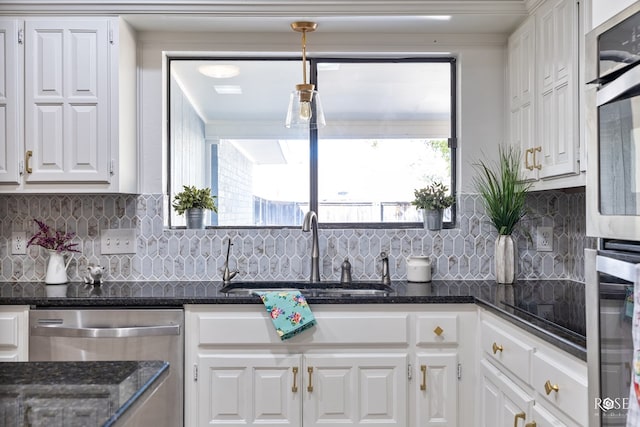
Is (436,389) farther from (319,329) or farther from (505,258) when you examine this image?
(505,258)

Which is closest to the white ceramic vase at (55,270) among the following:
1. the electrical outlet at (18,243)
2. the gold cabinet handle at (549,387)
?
the electrical outlet at (18,243)

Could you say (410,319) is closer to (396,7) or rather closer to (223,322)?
(223,322)

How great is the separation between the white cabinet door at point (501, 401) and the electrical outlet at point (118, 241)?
1927 mm

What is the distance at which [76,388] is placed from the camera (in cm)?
99

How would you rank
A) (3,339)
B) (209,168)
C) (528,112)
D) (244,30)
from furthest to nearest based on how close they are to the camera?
(209,168) < (244,30) < (528,112) < (3,339)

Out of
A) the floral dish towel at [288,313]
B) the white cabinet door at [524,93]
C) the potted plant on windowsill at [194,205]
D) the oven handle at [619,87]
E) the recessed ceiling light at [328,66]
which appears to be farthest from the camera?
the recessed ceiling light at [328,66]

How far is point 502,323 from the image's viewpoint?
2.09 metres

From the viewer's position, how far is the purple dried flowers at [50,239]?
9.16 feet

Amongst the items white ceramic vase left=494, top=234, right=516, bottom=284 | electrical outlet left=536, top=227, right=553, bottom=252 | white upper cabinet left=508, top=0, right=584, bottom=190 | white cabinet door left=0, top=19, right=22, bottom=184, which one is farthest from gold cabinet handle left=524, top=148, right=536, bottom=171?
white cabinet door left=0, top=19, right=22, bottom=184

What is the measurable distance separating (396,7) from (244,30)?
83 cm

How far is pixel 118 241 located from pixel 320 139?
127cm

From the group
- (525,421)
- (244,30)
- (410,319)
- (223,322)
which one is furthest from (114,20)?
(525,421)

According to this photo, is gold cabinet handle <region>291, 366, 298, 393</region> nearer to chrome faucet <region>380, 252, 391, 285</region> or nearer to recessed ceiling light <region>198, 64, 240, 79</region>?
chrome faucet <region>380, 252, 391, 285</region>

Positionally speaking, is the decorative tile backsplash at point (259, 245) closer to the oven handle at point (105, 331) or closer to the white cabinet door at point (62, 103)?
the white cabinet door at point (62, 103)
